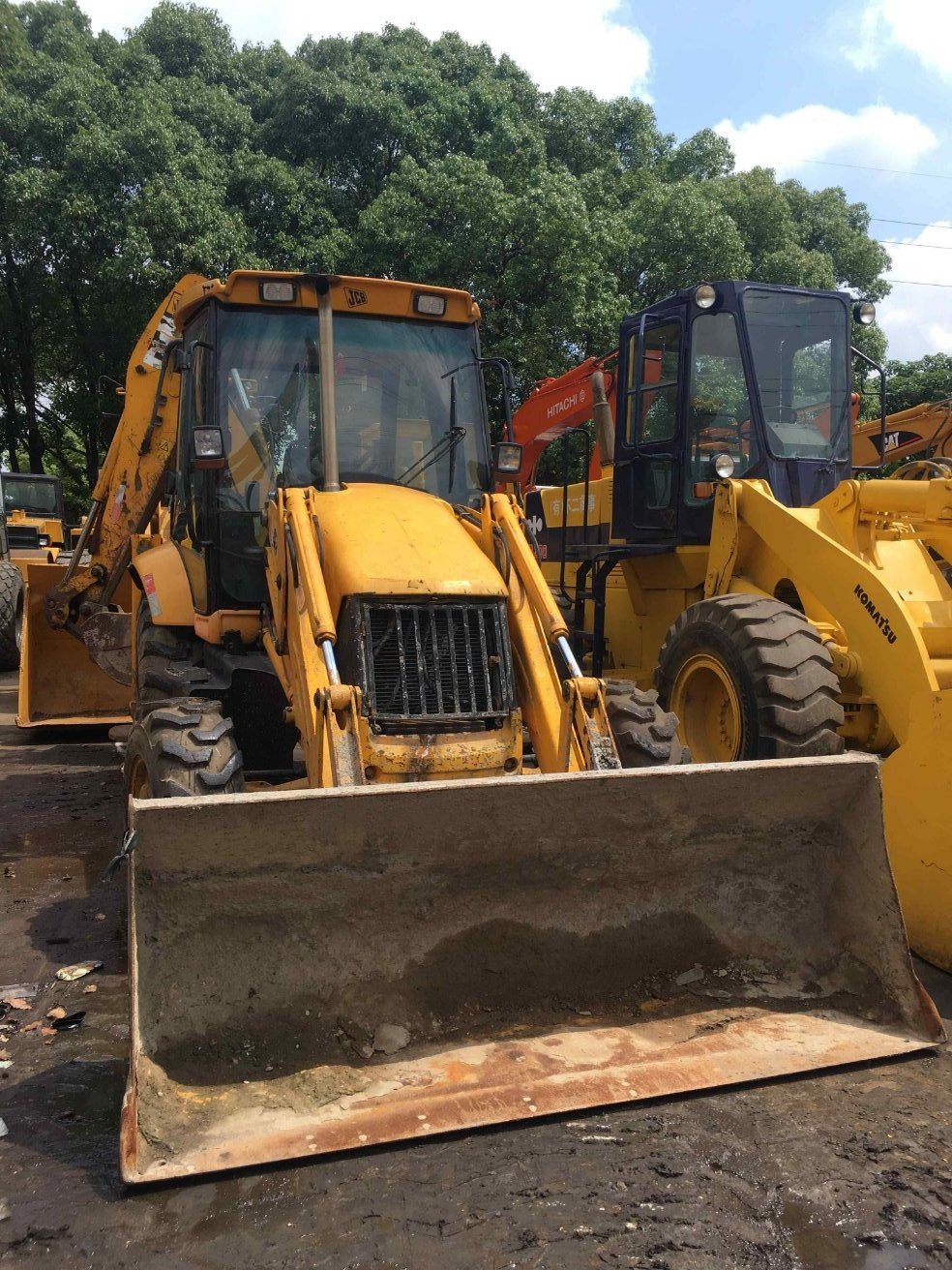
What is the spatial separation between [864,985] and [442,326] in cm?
395

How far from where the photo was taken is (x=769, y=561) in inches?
259

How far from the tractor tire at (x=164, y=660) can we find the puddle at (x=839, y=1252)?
3.69 metres

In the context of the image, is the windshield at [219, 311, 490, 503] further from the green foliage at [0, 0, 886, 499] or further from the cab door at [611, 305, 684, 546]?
the green foliage at [0, 0, 886, 499]

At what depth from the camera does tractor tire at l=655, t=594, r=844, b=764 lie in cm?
545

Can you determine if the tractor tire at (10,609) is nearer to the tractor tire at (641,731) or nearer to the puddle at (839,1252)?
the tractor tire at (641,731)

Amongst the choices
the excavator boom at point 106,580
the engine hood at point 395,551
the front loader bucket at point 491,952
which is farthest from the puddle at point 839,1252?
the excavator boom at point 106,580

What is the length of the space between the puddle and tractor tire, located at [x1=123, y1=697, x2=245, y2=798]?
8.70 ft

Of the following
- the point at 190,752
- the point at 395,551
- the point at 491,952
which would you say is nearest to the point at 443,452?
the point at 395,551

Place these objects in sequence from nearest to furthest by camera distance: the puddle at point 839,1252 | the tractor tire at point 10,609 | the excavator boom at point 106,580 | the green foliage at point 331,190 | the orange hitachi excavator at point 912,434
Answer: the puddle at point 839,1252 < the excavator boom at point 106,580 < the orange hitachi excavator at point 912,434 < the tractor tire at point 10,609 < the green foliage at point 331,190

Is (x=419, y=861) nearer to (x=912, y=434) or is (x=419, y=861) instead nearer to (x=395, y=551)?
(x=395, y=551)

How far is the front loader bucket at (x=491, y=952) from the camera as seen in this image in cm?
325

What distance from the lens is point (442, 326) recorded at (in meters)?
5.93

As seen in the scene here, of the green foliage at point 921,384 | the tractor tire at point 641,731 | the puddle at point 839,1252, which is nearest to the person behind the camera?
the puddle at point 839,1252

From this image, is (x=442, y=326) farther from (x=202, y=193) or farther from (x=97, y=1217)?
(x=202, y=193)
